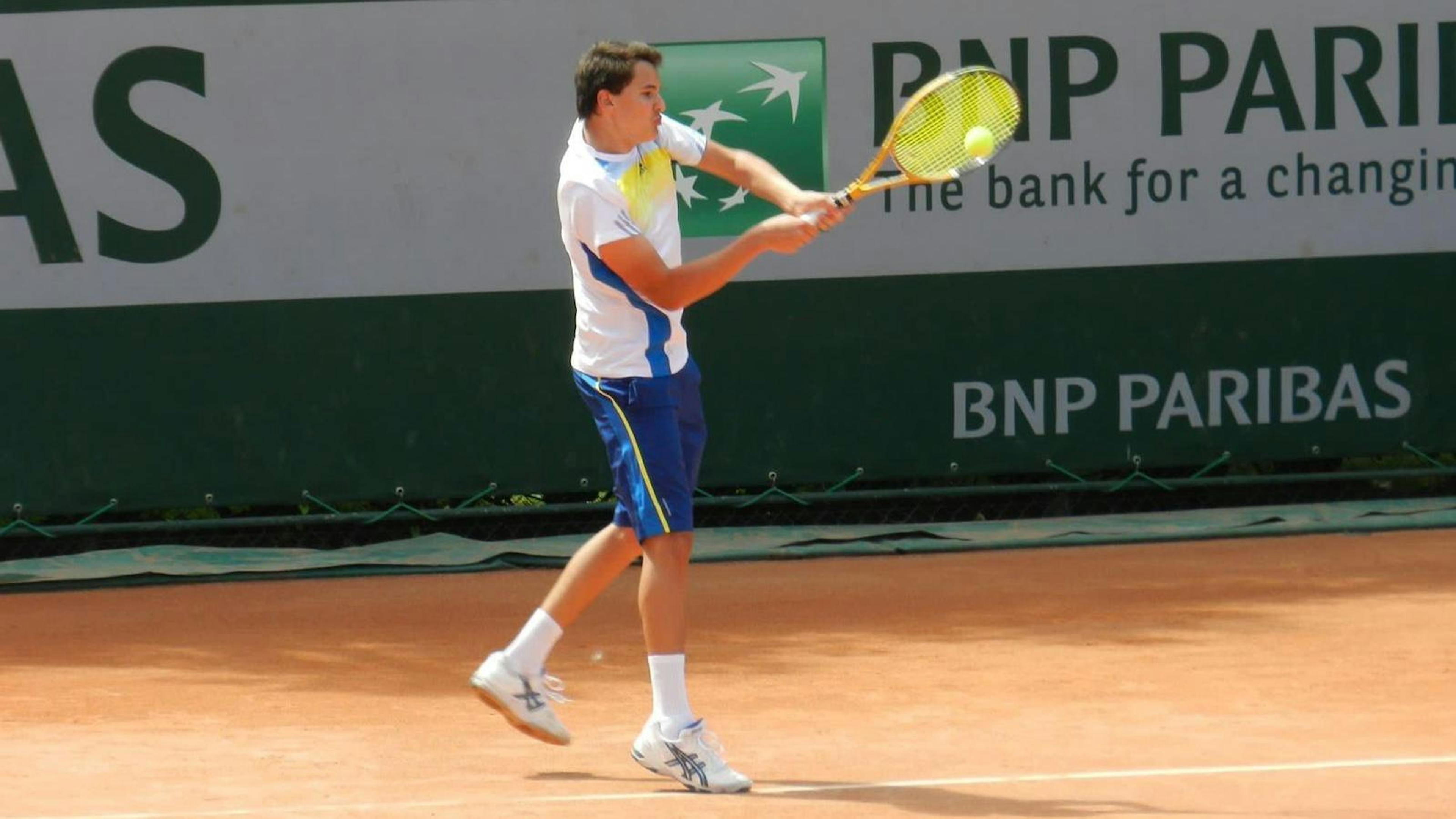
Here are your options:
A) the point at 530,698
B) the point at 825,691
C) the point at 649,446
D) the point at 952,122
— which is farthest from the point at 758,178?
the point at 825,691

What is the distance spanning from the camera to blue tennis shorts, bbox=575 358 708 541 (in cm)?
403

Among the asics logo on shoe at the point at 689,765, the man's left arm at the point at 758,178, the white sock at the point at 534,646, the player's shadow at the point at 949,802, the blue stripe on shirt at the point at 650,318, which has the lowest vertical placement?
the player's shadow at the point at 949,802

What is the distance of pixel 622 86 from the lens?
157 inches

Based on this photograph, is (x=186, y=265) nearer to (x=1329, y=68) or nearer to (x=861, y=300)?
(x=861, y=300)

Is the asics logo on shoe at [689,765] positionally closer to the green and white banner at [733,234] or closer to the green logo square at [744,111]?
the green and white banner at [733,234]

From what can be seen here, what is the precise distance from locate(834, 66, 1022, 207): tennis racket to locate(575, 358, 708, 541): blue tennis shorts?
0.63m

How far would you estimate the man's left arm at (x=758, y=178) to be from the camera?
3.92 meters

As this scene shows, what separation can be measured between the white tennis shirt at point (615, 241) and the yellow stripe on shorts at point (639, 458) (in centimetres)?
4

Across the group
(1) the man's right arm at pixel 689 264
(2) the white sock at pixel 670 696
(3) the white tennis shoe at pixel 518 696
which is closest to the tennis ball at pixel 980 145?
(1) the man's right arm at pixel 689 264

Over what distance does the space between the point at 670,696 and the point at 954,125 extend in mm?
1334

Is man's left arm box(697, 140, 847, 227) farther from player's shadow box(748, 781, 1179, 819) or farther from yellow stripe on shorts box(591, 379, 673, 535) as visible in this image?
player's shadow box(748, 781, 1179, 819)

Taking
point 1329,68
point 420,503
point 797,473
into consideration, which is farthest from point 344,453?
point 1329,68

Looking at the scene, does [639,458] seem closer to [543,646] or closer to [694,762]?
[543,646]

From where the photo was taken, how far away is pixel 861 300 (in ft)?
23.6
